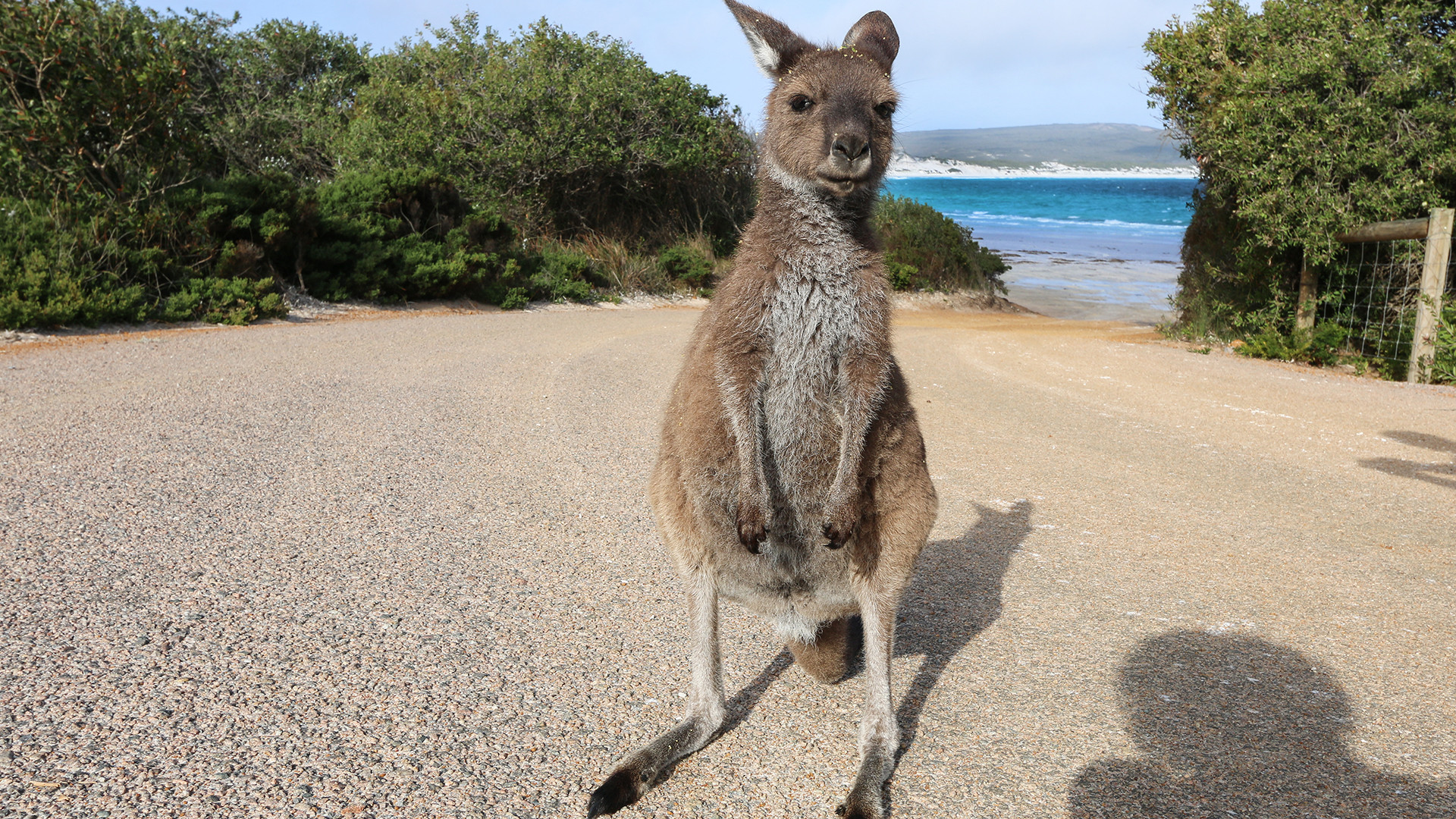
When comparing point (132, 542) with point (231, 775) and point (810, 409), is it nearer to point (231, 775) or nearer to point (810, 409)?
point (231, 775)

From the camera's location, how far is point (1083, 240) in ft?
160

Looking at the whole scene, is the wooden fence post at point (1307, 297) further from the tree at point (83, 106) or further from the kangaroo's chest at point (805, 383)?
the tree at point (83, 106)

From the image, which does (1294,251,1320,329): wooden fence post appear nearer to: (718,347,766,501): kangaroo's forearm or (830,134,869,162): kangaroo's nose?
(830,134,869,162): kangaroo's nose

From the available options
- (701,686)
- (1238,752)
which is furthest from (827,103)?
(1238,752)

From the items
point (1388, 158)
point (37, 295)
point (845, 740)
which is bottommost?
point (845, 740)

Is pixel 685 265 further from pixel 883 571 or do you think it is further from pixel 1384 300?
pixel 883 571

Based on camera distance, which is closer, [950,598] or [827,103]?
[827,103]

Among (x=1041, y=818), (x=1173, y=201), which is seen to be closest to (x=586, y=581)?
(x=1041, y=818)

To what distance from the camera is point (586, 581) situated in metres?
4.10

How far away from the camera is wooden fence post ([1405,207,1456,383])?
10266 mm

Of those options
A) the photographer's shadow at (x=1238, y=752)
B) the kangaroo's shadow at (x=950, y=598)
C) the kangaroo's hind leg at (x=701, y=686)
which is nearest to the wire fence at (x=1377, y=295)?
the kangaroo's shadow at (x=950, y=598)

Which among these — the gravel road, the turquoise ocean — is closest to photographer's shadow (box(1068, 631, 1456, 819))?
the gravel road

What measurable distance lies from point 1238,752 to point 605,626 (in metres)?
2.21

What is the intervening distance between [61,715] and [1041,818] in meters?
2.83
